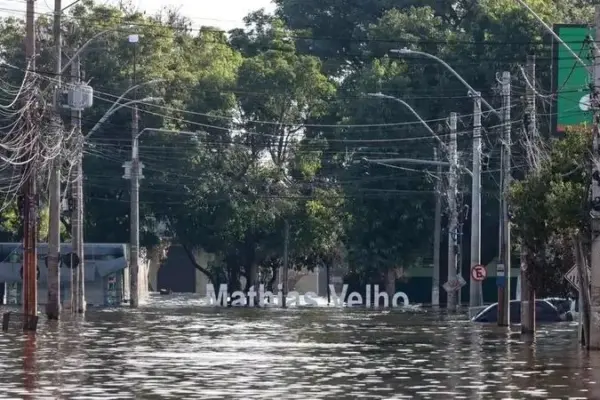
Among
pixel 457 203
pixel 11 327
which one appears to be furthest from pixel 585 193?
pixel 457 203

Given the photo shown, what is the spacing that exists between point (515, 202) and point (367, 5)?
63511mm

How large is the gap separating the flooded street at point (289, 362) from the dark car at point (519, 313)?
10.3ft

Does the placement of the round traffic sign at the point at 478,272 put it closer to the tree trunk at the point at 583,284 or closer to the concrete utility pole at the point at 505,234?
the concrete utility pole at the point at 505,234

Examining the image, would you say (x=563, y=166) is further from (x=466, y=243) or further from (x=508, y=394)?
(x=466, y=243)

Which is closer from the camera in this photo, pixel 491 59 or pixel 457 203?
pixel 457 203

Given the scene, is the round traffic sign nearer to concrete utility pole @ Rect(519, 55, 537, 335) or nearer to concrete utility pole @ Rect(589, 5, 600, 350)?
concrete utility pole @ Rect(519, 55, 537, 335)

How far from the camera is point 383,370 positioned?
3142cm

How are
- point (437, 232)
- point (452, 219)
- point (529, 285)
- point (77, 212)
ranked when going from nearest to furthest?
1. point (529, 285)
2. point (77, 212)
3. point (452, 219)
4. point (437, 232)

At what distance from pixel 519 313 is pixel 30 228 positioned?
66.0ft

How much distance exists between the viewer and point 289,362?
33438 mm

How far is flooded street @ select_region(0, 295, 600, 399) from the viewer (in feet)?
85.0

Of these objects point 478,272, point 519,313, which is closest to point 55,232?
point 478,272

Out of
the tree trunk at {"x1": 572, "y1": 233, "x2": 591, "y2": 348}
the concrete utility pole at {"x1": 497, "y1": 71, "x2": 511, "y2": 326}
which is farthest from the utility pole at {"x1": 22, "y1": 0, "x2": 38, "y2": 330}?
the tree trunk at {"x1": 572, "y1": 233, "x2": 591, "y2": 348}

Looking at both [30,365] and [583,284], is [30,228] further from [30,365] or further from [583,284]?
[583,284]
